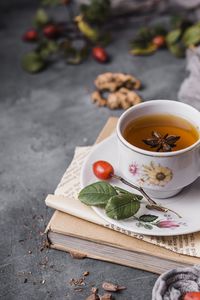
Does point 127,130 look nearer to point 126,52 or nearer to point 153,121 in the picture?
point 153,121

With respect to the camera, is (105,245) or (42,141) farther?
(42,141)

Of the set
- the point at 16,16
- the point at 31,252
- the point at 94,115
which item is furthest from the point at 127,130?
the point at 16,16

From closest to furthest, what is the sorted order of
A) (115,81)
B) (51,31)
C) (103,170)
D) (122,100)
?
1. (103,170)
2. (122,100)
3. (115,81)
4. (51,31)

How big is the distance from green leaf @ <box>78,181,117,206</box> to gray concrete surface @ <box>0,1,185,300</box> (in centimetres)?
15

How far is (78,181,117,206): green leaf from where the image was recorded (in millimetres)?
1101

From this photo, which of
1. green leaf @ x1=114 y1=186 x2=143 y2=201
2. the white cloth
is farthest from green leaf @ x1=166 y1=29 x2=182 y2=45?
the white cloth

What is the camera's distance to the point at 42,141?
159 cm

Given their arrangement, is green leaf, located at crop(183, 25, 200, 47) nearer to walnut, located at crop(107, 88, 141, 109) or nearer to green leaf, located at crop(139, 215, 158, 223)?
walnut, located at crop(107, 88, 141, 109)

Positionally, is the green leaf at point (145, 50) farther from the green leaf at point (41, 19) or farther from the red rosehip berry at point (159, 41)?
the green leaf at point (41, 19)

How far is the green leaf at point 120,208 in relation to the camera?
1.07 meters

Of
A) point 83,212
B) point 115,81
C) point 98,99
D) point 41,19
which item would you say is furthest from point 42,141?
point 41,19

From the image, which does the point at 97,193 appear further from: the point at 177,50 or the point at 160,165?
the point at 177,50

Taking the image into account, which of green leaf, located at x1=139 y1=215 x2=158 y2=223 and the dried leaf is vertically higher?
green leaf, located at x1=139 y1=215 x2=158 y2=223

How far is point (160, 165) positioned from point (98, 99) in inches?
28.7
